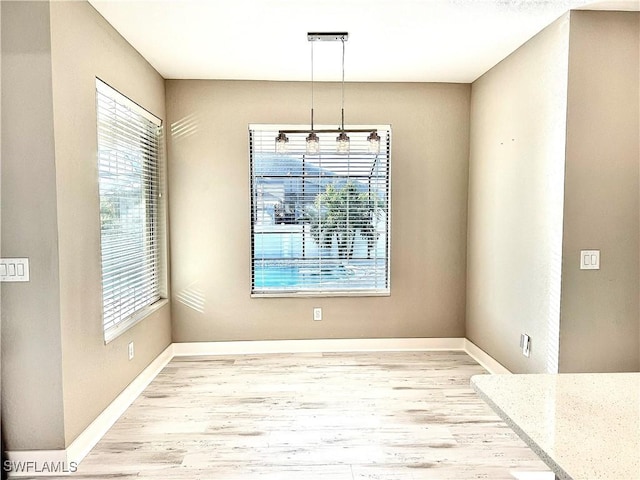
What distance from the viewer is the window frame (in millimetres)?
2793

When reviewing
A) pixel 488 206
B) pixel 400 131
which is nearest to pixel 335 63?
pixel 400 131

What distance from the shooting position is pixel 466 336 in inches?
170

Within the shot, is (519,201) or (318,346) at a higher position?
(519,201)

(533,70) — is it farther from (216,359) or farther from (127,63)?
(216,359)

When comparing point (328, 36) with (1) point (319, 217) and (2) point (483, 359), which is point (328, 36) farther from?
(2) point (483, 359)

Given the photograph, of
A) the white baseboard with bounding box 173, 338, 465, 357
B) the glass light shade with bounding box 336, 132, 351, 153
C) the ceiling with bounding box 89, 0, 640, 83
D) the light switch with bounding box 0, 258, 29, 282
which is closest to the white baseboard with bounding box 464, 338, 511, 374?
the white baseboard with bounding box 173, 338, 465, 357

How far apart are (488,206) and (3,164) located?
3.50 metres

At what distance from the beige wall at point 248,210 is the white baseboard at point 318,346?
7 centimetres

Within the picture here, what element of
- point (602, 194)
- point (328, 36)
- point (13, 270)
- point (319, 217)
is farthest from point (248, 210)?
point (602, 194)

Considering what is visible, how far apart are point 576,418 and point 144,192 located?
341 centimetres

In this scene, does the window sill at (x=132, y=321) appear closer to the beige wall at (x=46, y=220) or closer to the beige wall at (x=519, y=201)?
the beige wall at (x=46, y=220)

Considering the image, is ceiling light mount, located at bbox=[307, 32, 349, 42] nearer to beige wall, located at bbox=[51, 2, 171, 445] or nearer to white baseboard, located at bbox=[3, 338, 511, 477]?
beige wall, located at bbox=[51, 2, 171, 445]

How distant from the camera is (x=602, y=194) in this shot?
269 cm

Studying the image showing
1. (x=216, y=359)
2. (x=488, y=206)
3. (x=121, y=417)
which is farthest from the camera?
(x=216, y=359)
